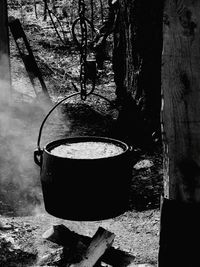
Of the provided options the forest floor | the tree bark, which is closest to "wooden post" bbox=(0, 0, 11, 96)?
the tree bark

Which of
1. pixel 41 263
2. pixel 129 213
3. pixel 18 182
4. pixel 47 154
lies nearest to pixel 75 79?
pixel 18 182

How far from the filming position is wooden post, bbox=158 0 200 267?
98.8 inches

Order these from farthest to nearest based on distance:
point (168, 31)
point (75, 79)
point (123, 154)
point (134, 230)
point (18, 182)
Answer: point (75, 79) → point (18, 182) → point (134, 230) → point (123, 154) → point (168, 31)

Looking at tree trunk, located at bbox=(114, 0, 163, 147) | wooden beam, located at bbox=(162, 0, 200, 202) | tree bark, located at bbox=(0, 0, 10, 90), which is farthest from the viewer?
tree bark, located at bbox=(0, 0, 10, 90)

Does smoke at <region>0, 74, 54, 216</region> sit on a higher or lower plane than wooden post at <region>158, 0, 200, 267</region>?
lower

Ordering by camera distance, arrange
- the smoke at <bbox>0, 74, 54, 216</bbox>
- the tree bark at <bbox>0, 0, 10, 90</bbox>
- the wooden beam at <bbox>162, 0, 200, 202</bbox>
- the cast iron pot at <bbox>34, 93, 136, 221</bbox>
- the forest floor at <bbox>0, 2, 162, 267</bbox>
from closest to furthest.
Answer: the wooden beam at <bbox>162, 0, 200, 202</bbox>, the cast iron pot at <bbox>34, 93, 136, 221</bbox>, the forest floor at <bbox>0, 2, 162, 267</bbox>, the smoke at <bbox>0, 74, 54, 216</bbox>, the tree bark at <bbox>0, 0, 10, 90</bbox>

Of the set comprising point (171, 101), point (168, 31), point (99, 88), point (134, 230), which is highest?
point (168, 31)

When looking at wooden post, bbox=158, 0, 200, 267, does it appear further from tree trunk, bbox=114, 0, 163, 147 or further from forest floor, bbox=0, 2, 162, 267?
tree trunk, bbox=114, 0, 163, 147

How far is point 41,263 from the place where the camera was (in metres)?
4.35

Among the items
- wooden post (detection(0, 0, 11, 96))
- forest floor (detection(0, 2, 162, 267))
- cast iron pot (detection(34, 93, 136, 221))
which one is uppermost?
wooden post (detection(0, 0, 11, 96))

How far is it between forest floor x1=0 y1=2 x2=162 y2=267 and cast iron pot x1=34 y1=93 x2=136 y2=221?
111 cm

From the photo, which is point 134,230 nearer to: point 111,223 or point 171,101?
point 111,223

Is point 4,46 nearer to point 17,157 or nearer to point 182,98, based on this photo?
point 17,157

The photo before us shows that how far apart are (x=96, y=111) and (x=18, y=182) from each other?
2767mm
